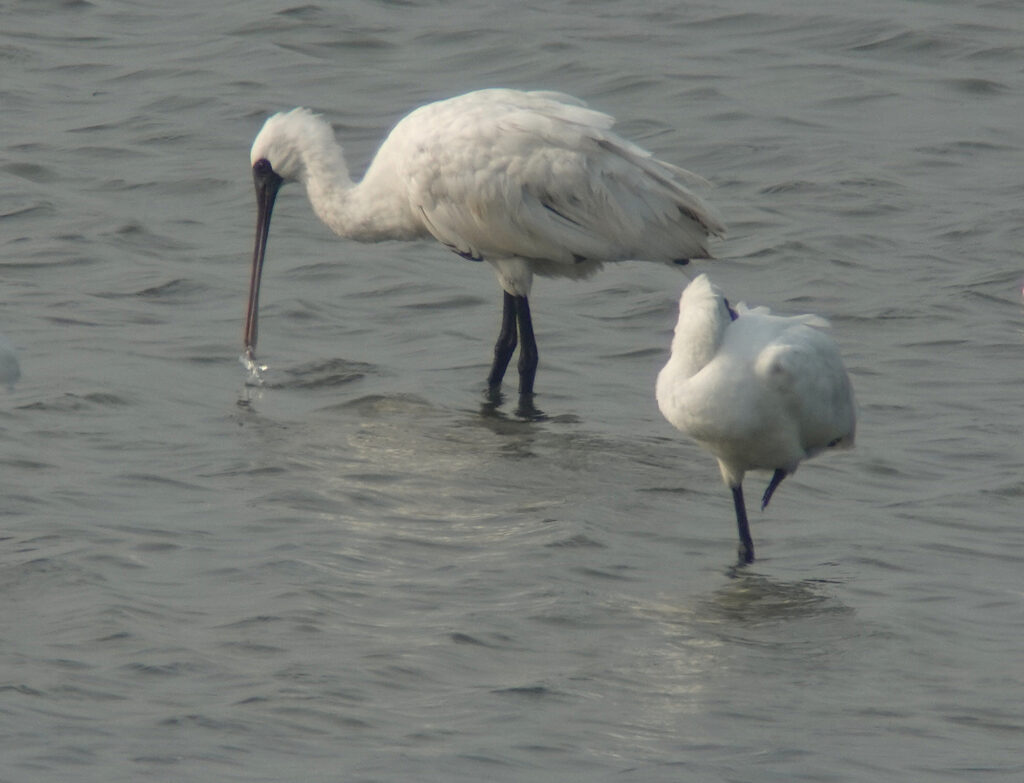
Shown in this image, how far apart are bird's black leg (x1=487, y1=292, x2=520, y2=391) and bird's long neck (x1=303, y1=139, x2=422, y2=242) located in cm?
79

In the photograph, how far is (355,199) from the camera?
1170 centimetres

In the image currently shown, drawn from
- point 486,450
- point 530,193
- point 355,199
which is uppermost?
point 530,193

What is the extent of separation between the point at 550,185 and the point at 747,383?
3140 mm

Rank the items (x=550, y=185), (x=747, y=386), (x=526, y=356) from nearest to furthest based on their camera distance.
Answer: (x=747, y=386) < (x=550, y=185) < (x=526, y=356)

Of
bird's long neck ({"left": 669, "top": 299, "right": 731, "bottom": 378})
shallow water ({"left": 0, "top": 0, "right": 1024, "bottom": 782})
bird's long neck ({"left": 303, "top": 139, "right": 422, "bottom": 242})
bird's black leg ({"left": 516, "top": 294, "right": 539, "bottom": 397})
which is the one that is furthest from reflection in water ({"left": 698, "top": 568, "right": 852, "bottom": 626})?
bird's long neck ({"left": 303, "top": 139, "right": 422, "bottom": 242})

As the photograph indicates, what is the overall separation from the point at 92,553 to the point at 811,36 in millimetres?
12358

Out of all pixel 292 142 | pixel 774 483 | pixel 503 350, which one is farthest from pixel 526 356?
pixel 774 483

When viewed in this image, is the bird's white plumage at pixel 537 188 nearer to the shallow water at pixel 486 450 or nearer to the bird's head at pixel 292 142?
the shallow water at pixel 486 450

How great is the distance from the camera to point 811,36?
18.7 m

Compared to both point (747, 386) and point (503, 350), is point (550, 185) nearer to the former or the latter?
point (503, 350)

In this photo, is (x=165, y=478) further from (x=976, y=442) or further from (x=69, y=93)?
(x=69, y=93)

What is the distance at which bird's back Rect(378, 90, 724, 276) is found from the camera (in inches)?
426

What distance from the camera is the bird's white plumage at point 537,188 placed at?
10.8m

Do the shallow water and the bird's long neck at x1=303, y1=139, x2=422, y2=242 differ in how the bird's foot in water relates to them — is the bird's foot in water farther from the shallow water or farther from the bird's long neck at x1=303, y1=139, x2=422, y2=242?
the bird's long neck at x1=303, y1=139, x2=422, y2=242
